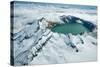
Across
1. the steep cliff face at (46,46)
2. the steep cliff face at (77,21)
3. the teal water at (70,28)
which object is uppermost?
the steep cliff face at (77,21)

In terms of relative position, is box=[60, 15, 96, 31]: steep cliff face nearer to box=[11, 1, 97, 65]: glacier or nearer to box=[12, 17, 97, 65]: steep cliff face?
box=[11, 1, 97, 65]: glacier

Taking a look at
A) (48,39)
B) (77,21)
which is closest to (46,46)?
(48,39)

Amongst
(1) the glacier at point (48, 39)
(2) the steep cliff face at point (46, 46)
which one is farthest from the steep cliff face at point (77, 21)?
(2) the steep cliff face at point (46, 46)

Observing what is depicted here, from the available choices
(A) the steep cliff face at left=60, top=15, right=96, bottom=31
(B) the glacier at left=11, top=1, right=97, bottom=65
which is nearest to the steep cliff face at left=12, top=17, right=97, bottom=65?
(B) the glacier at left=11, top=1, right=97, bottom=65

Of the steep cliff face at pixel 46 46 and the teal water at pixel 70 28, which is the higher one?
the teal water at pixel 70 28

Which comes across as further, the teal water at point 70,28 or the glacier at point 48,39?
the teal water at point 70,28

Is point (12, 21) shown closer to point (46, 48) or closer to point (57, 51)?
point (46, 48)

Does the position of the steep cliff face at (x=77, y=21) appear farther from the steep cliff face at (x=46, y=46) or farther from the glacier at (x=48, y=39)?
the steep cliff face at (x=46, y=46)

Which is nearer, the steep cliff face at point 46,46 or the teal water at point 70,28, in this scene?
the steep cliff face at point 46,46

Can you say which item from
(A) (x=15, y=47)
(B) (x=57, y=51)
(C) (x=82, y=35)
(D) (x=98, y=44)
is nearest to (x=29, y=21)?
(A) (x=15, y=47)
